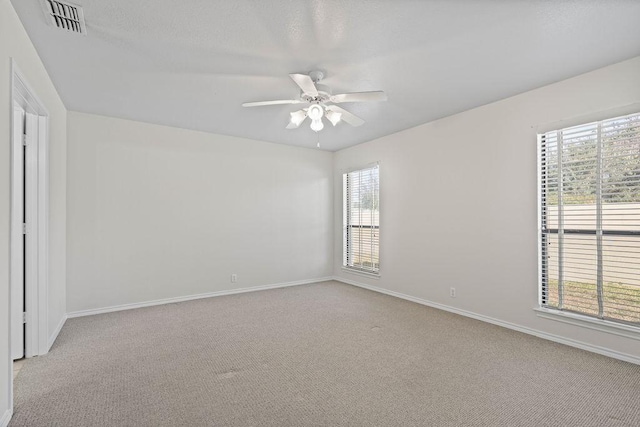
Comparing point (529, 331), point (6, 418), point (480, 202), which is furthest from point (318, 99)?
point (529, 331)

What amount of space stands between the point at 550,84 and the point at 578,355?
102 inches

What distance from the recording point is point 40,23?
2188mm

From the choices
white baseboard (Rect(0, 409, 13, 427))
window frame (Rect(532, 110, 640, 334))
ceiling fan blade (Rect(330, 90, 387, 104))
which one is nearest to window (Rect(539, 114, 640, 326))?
window frame (Rect(532, 110, 640, 334))

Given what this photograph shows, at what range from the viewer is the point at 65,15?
6.90ft

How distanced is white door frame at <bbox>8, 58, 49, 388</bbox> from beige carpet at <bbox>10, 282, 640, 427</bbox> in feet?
0.85

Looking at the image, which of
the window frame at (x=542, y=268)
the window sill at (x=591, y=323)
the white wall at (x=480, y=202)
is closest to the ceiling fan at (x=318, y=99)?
the white wall at (x=480, y=202)

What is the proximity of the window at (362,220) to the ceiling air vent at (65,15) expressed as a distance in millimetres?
4109

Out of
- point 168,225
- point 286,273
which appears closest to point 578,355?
point 286,273

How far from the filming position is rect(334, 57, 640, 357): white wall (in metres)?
3.01

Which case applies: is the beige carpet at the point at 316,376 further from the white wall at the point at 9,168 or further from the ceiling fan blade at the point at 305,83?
the ceiling fan blade at the point at 305,83

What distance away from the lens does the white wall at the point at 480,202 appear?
3.01 meters

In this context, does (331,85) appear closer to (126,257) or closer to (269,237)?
(269,237)

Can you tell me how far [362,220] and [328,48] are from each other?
3.56 metres

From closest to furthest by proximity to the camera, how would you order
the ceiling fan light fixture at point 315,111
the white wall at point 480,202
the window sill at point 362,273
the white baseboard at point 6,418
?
the white baseboard at point 6,418
the ceiling fan light fixture at point 315,111
the white wall at point 480,202
the window sill at point 362,273
